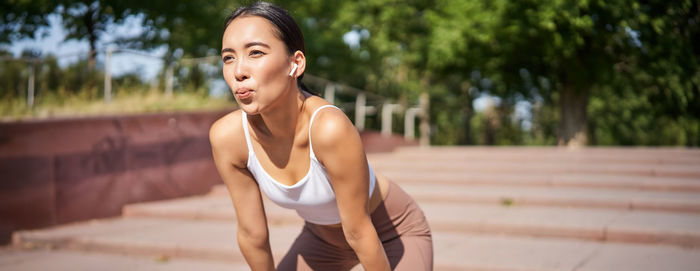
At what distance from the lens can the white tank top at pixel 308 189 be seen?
1.86 metres

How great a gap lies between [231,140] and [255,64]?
350 millimetres

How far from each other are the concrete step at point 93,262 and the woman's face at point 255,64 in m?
3.17

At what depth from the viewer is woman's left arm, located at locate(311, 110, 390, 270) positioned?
1.73 m

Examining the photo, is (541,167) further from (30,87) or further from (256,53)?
(256,53)

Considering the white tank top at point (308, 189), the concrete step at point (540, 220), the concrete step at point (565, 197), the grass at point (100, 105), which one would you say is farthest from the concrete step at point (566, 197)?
the white tank top at point (308, 189)

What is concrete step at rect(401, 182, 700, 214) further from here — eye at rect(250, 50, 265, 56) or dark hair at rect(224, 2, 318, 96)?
eye at rect(250, 50, 265, 56)

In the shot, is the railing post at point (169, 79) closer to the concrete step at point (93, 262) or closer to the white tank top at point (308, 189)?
the concrete step at point (93, 262)

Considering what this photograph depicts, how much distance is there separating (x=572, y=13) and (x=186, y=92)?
9.02 m

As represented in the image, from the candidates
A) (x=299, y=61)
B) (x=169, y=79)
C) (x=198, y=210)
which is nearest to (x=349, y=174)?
(x=299, y=61)

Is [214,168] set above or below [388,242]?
below

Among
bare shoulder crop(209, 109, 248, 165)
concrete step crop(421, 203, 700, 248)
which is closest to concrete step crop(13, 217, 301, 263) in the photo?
concrete step crop(421, 203, 700, 248)

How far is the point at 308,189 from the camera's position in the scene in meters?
1.92

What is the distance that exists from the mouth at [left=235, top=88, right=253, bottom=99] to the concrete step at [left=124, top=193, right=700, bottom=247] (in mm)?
3994

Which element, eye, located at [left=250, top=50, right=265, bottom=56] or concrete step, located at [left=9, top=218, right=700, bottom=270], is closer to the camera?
eye, located at [left=250, top=50, right=265, bottom=56]
